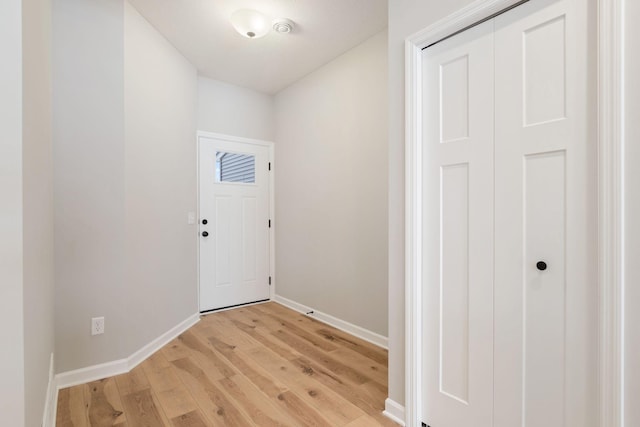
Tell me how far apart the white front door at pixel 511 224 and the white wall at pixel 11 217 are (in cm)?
159

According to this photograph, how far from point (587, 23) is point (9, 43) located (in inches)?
72.8

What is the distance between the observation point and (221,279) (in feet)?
12.0

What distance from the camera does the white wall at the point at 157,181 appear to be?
7.77 ft

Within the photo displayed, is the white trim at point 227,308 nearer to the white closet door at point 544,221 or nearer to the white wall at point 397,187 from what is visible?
the white wall at point 397,187

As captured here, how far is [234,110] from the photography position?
3746 mm

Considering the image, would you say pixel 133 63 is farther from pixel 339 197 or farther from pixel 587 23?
pixel 587 23

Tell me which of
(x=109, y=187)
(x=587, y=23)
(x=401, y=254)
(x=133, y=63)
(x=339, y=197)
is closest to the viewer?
(x=587, y=23)

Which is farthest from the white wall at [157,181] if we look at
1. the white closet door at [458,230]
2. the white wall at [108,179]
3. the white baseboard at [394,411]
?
the white closet door at [458,230]

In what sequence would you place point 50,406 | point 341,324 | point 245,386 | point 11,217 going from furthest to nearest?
point 341,324 → point 245,386 → point 50,406 → point 11,217

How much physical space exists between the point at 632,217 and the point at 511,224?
0.38 m

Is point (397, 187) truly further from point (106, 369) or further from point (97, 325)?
point (106, 369)

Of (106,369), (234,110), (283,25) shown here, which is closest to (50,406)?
(106,369)

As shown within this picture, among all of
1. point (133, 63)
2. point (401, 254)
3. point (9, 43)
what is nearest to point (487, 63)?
point (401, 254)

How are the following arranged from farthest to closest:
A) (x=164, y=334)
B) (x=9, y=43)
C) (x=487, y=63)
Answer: (x=164, y=334) → (x=487, y=63) → (x=9, y=43)
